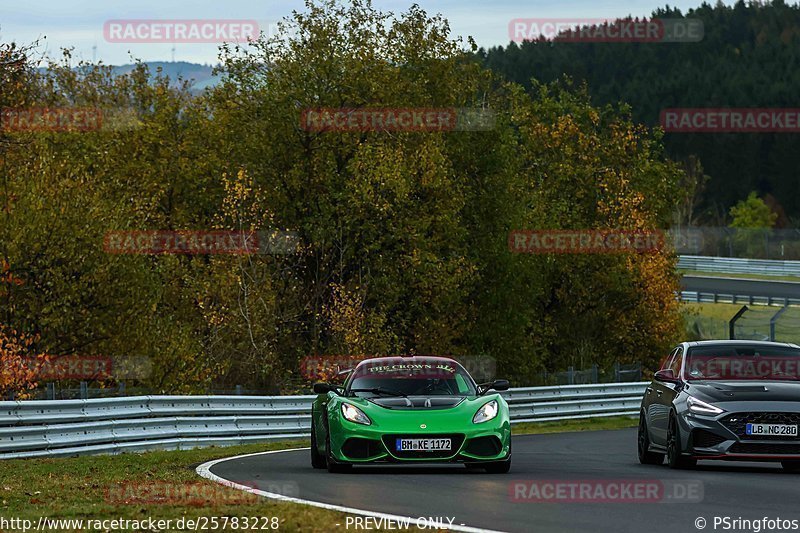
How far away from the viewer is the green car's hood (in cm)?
1454

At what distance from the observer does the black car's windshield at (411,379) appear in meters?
15.7

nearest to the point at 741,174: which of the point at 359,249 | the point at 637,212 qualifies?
the point at 637,212

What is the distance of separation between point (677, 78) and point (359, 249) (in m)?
140

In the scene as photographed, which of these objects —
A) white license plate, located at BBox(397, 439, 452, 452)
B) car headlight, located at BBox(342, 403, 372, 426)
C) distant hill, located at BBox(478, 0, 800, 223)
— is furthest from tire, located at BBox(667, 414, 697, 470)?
distant hill, located at BBox(478, 0, 800, 223)

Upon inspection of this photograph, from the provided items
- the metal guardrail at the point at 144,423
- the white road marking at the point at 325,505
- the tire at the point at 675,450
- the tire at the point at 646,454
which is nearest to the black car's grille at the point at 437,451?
the white road marking at the point at 325,505

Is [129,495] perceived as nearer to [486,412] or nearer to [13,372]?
[486,412]

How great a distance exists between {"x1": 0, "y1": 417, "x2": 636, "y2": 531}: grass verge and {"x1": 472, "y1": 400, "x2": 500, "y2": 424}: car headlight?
1750 millimetres

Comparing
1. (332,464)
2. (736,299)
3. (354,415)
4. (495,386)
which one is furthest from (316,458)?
(736,299)

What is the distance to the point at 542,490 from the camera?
12.3 meters

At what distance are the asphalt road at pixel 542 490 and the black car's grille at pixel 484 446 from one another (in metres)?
0.26

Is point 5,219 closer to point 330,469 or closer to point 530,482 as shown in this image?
point 330,469

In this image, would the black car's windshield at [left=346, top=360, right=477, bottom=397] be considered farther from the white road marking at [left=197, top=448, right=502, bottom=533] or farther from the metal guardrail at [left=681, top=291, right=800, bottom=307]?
the metal guardrail at [left=681, top=291, right=800, bottom=307]

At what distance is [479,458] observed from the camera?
14617 millimetres

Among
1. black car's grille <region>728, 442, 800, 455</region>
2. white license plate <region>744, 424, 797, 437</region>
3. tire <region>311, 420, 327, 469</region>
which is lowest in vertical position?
tire <region>311, 420, 327, 469</region>
